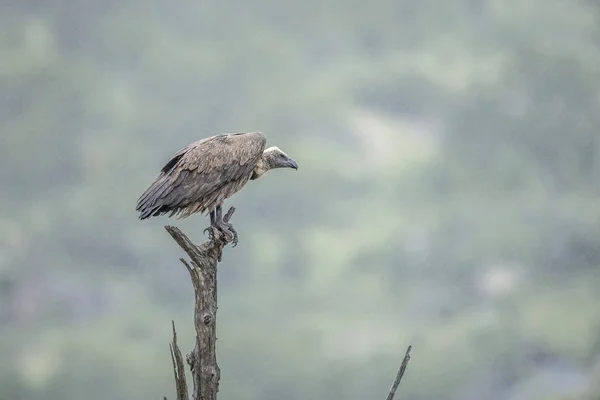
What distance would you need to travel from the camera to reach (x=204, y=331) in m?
11.8

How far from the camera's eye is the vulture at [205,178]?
12039 mm

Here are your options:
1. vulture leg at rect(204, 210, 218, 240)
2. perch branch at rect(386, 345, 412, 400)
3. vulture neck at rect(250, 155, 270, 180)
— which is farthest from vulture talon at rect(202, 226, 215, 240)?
perch branch at rect(386, 345, 412, 400)

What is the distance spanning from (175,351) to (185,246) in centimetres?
163

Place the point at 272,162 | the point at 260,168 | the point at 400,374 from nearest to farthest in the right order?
1. the point at 400,374
2. the point at 260,168
3. the point at 272,162

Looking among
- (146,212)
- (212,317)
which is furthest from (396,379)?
(146,212)

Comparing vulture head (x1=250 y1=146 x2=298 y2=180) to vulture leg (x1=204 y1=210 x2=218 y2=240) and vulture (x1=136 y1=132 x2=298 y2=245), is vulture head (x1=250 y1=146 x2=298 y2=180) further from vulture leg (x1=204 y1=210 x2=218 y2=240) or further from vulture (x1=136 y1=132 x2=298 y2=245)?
vulture leg (x1=204 y1=210 x2=218 y2=240)

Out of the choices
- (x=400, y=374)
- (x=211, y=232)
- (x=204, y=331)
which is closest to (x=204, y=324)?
(x=204, y=331)

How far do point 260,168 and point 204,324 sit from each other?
3.05 meters

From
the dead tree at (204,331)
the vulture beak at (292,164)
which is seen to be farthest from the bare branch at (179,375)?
the vulture beak at (292,164)

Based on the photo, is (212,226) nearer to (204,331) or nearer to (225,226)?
(225,226)

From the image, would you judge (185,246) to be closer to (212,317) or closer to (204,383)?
(212,317)

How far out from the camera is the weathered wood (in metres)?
11.7

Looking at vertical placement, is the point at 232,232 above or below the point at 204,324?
above

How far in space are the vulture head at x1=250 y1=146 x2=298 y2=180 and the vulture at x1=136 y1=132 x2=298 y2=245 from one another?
44cm
